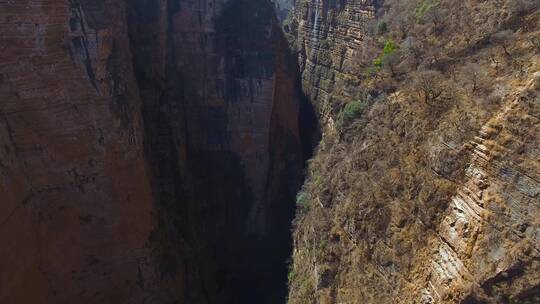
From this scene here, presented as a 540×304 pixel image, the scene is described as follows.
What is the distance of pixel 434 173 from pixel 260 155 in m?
16.3

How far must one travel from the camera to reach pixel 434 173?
13.9m

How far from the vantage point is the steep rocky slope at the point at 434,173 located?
1098cm

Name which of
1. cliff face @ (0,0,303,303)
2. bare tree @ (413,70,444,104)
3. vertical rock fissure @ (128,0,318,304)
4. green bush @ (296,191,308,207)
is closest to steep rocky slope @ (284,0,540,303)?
bare tree @ (413,70,444,104)

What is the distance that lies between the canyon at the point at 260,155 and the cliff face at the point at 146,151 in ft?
0.26

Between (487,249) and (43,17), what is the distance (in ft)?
56.5

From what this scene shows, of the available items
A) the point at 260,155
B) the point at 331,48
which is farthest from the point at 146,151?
the point at 331,48

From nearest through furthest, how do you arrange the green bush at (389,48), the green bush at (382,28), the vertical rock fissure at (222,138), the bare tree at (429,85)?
1. the bare tree at (429,85)
2. the green bush at (389,48)
3. the vertical rock fissure at (222,138)
4. the green bush at (382,28)

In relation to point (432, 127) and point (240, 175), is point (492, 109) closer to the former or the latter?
Result: point (432, 127)

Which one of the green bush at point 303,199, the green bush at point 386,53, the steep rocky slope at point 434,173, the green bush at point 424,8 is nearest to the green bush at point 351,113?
the steep rocky slope at point 434,173

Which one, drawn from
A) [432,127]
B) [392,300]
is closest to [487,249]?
[392,300]

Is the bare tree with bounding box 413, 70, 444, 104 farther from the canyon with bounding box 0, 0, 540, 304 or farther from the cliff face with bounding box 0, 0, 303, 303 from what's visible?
the cliff face with bounding box 0, 0, 303, 303

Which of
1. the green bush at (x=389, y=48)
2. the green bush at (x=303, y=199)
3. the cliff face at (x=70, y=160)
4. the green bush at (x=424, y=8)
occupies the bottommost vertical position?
the green bush at (x=303, y=199)

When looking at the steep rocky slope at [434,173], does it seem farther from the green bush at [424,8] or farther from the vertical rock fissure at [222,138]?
the vertical rock fissure at [222,138]

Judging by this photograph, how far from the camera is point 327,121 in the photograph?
29406mm
